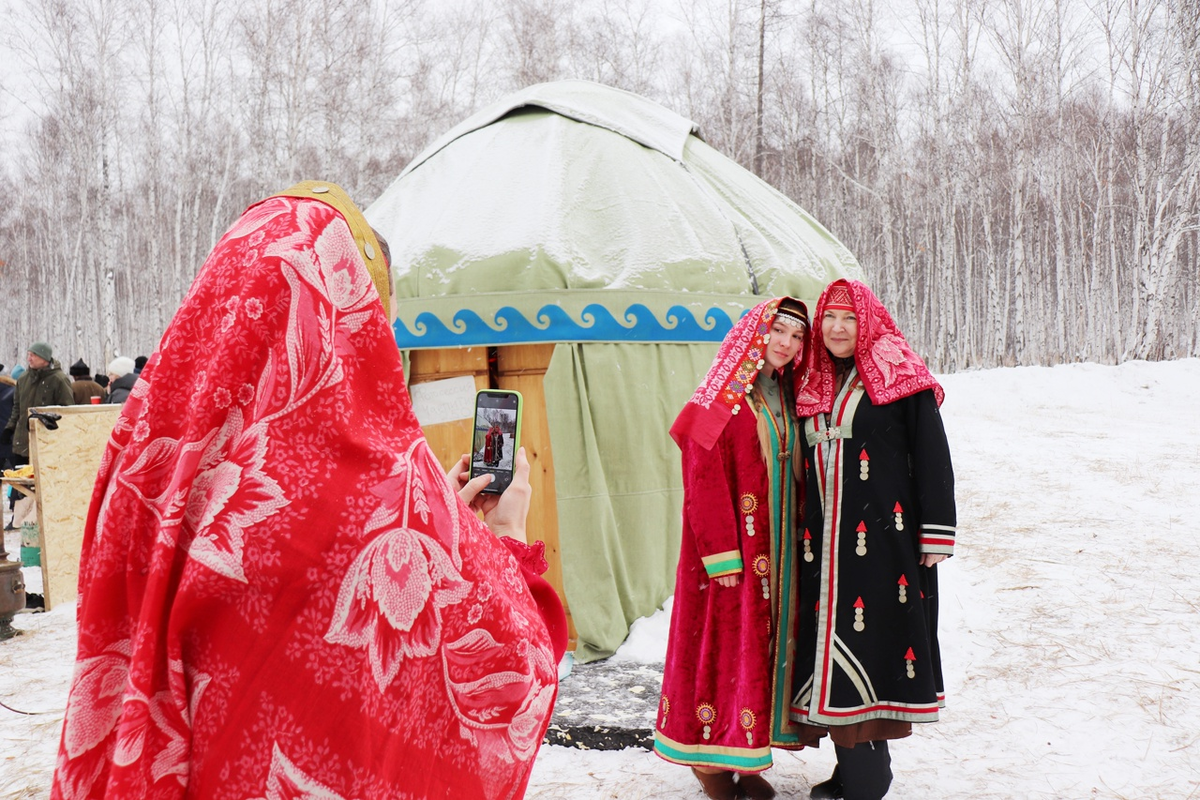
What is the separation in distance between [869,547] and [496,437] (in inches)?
56.8

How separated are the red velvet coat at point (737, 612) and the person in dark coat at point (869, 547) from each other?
67 millimetres

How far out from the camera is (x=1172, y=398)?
11539 millimetres

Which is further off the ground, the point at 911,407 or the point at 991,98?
the point at 991,98

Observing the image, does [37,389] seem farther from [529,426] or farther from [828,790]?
[828,790]

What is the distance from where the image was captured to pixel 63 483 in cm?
525

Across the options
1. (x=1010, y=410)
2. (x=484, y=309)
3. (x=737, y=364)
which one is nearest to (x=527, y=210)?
(x=484, y=309)

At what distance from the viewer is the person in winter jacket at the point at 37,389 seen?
7.08 meters

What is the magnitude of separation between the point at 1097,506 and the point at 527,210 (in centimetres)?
516

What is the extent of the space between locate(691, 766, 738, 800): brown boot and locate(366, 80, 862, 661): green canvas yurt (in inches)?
59.6

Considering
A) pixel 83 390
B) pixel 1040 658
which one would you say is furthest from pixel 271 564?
pixel 83 390

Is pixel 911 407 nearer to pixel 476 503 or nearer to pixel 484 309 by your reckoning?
pixel 476 503

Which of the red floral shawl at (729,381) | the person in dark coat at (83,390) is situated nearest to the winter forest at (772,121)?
the person in dark coat at (83,390)

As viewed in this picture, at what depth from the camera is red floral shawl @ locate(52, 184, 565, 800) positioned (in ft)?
2.49

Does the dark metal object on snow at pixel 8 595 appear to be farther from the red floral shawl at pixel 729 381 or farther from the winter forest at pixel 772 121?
the winter forest at pixel 772 121
